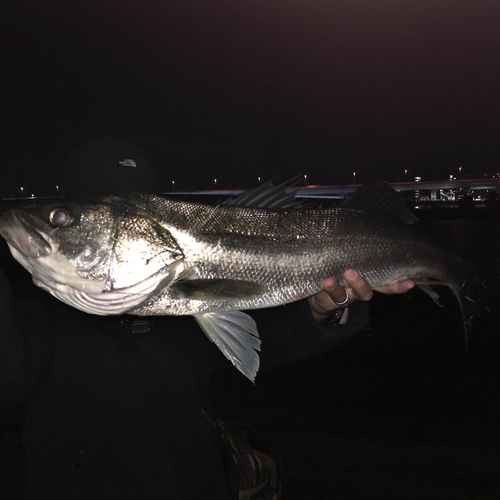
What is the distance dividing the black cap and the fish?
1.74 ft

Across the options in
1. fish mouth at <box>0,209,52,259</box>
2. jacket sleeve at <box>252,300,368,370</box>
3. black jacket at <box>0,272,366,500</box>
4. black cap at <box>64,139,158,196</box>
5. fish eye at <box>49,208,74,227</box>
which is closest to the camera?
fish mouth at <box>0,209,52,259</box>

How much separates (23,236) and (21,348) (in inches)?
23.2

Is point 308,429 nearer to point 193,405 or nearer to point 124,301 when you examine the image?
point 193,405

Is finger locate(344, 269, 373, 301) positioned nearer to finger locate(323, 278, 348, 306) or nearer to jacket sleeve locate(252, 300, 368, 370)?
finger locate(323, 278, 348, 306)

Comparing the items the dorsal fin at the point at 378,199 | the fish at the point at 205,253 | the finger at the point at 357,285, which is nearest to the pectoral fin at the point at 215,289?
the fish at the point at 205,253

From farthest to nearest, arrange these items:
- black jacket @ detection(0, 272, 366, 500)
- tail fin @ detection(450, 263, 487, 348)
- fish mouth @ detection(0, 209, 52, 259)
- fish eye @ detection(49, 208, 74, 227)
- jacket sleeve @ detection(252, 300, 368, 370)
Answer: tail fin @ detection(450, 263, 487, 348) → jacket sleeve @ detection(252, 300, 368, 370) → black jacket @ detection(0, 272, 366, 500) → fish eye @ detection(49, 208, 74, 227) → fish mouth @ detection(0, 209, 52, 259)

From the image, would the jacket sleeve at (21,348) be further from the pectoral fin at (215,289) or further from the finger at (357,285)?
the finger at (357,285)


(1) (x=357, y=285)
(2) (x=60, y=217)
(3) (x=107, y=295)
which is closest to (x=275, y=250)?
(1) (x=357, y=285)

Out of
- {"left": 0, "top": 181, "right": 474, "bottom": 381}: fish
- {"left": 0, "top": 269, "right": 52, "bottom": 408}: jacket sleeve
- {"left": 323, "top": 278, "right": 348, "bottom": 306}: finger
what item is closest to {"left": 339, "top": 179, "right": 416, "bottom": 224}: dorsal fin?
{"left": 0, "top": 181, "right": 474, "bottom": 381}: fish

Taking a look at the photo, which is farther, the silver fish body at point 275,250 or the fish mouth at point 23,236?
the silver fish body at point 275,250

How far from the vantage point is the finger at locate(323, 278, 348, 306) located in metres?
2.39

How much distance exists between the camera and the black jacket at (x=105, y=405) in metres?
2.03

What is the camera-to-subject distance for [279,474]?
2467 mm

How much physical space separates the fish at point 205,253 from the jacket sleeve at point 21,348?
0.22 metres
